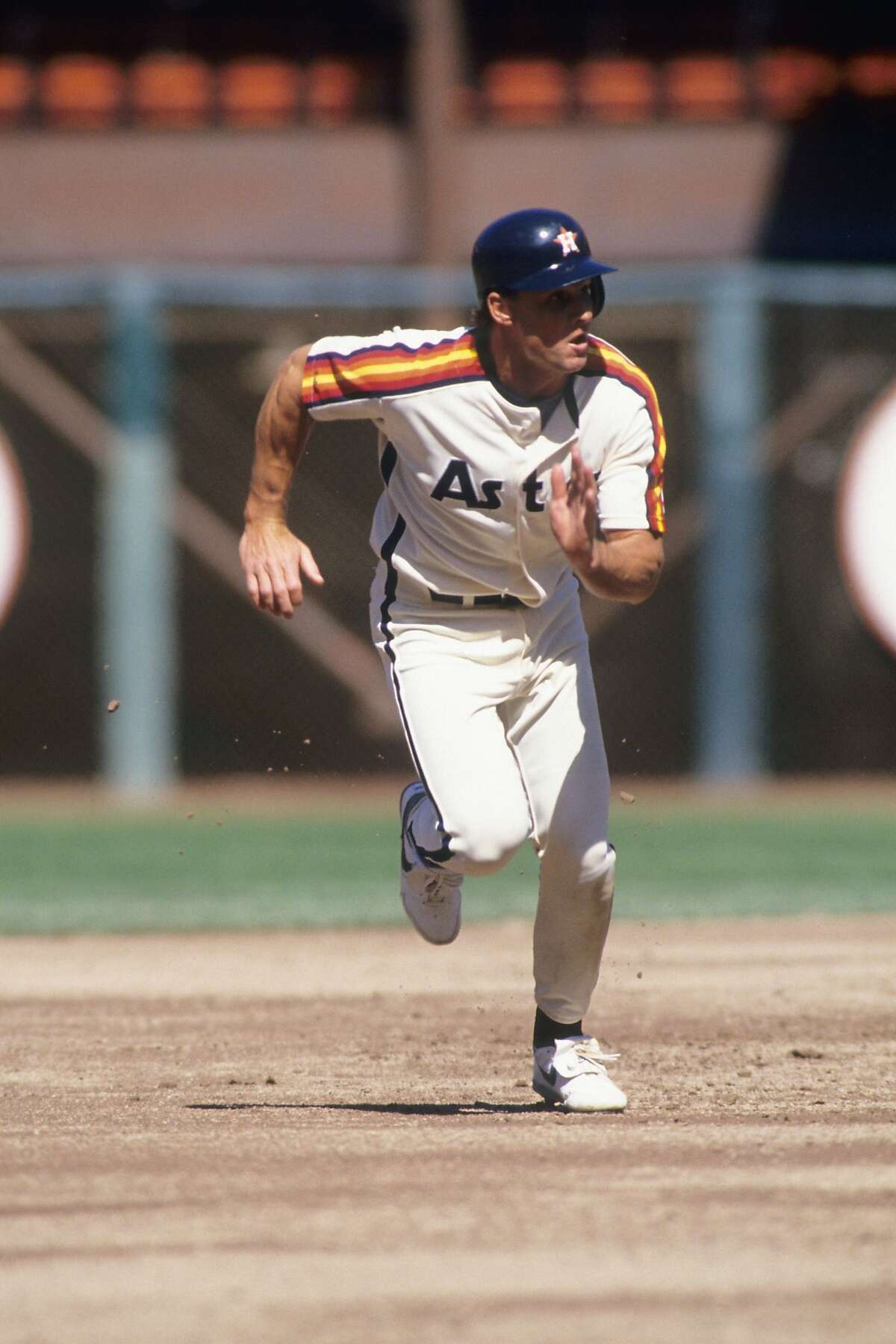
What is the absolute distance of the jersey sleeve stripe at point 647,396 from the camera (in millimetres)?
4980

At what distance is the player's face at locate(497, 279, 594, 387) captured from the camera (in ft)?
15.9

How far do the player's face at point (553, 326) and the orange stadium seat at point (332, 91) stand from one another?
12493 mm

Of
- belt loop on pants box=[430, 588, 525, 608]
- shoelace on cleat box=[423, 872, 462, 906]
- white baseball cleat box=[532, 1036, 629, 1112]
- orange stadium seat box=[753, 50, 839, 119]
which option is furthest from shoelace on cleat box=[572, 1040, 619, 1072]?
orange stadium seat box=[753, 50, 839, 119]

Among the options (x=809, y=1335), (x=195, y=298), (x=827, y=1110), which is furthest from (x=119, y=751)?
(x=809, y=1335)

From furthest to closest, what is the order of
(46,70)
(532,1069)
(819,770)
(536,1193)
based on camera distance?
1. (46,70)
2. (819,770)
3. (532,1069)
4. (536,1193)

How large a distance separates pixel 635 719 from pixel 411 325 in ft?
8.55

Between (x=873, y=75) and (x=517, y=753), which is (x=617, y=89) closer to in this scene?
(x=873, y=75)

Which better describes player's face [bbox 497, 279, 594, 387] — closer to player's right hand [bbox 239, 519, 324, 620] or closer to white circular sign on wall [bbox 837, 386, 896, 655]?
player's right hand [bbox 239, 519, 324, 620]

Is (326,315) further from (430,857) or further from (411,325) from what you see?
(430,857)

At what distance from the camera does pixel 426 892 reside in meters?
5.20

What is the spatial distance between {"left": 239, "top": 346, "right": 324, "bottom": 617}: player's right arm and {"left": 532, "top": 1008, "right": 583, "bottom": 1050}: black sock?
111cm

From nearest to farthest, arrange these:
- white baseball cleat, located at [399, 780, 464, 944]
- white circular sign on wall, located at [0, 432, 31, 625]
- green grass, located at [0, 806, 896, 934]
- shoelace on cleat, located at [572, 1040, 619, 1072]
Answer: shoelace on cleat, located at [572, 1040, 619, 1072]
white baseball cleat, located at [399, 780, 464, 944]
green grass, located at [0, 806, 896, 934]
white circular sign on wall, located at [0, 432, 31, 625]

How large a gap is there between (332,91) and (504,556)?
12873 millimetres

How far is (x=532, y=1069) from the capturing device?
5.70 m
